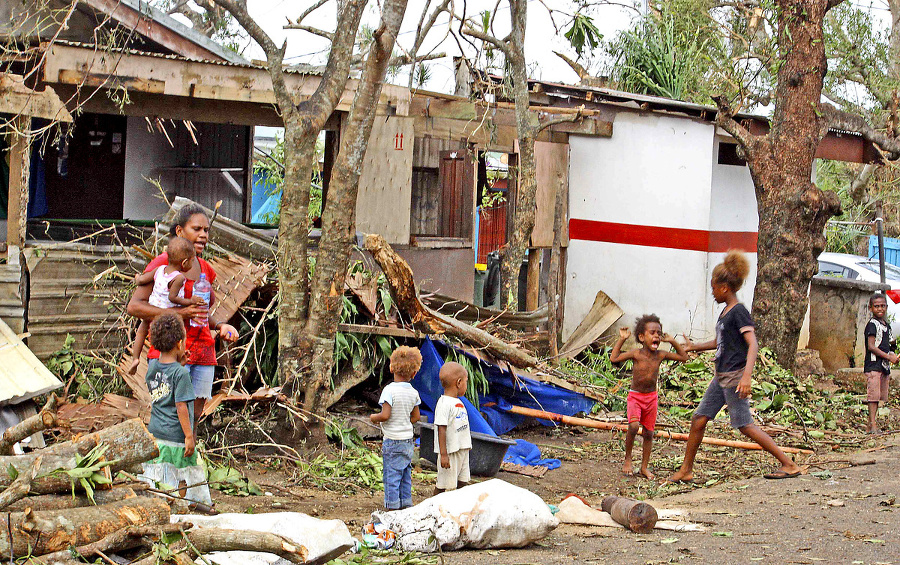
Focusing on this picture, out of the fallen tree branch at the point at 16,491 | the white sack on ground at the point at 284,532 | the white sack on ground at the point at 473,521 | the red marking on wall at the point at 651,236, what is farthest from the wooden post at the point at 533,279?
the fallen tree branch at the point at 16,491

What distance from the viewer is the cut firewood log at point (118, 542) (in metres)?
3.47

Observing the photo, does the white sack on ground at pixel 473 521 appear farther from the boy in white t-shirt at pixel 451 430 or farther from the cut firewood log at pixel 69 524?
the cut firewood log at pixel 69 524

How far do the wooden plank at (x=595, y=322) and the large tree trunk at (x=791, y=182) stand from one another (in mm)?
2084

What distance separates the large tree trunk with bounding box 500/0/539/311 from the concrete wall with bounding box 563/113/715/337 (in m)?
1.89

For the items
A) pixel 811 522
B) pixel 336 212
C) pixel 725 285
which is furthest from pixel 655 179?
pixel 811 522

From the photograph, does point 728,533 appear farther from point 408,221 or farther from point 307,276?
point 408,221

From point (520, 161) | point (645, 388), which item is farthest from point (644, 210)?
point (645, 388)

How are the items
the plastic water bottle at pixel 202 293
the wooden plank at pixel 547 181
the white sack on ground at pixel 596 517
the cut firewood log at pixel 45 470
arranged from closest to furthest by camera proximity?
the cut firewood log at pixel 45 470
the white sack on ground at pixel 596 517
the plastic water bottle at pixel 202 293
the wooden plank at pixel 547 181

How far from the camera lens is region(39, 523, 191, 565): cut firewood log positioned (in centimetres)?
347

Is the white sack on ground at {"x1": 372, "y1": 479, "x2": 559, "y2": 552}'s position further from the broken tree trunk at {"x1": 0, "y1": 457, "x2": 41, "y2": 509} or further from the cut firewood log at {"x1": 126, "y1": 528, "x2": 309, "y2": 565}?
the broken tree trunk at {"x1": 0, "y1": 457, "x2": 41, "y2": 509}

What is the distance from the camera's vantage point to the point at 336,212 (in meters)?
7.23

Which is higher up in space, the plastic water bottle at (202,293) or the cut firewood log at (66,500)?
the plastic water bottle at (202,293)

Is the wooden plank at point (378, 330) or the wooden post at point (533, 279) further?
the wooden post at point (533, 279)

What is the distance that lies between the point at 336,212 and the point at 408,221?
3679mm
